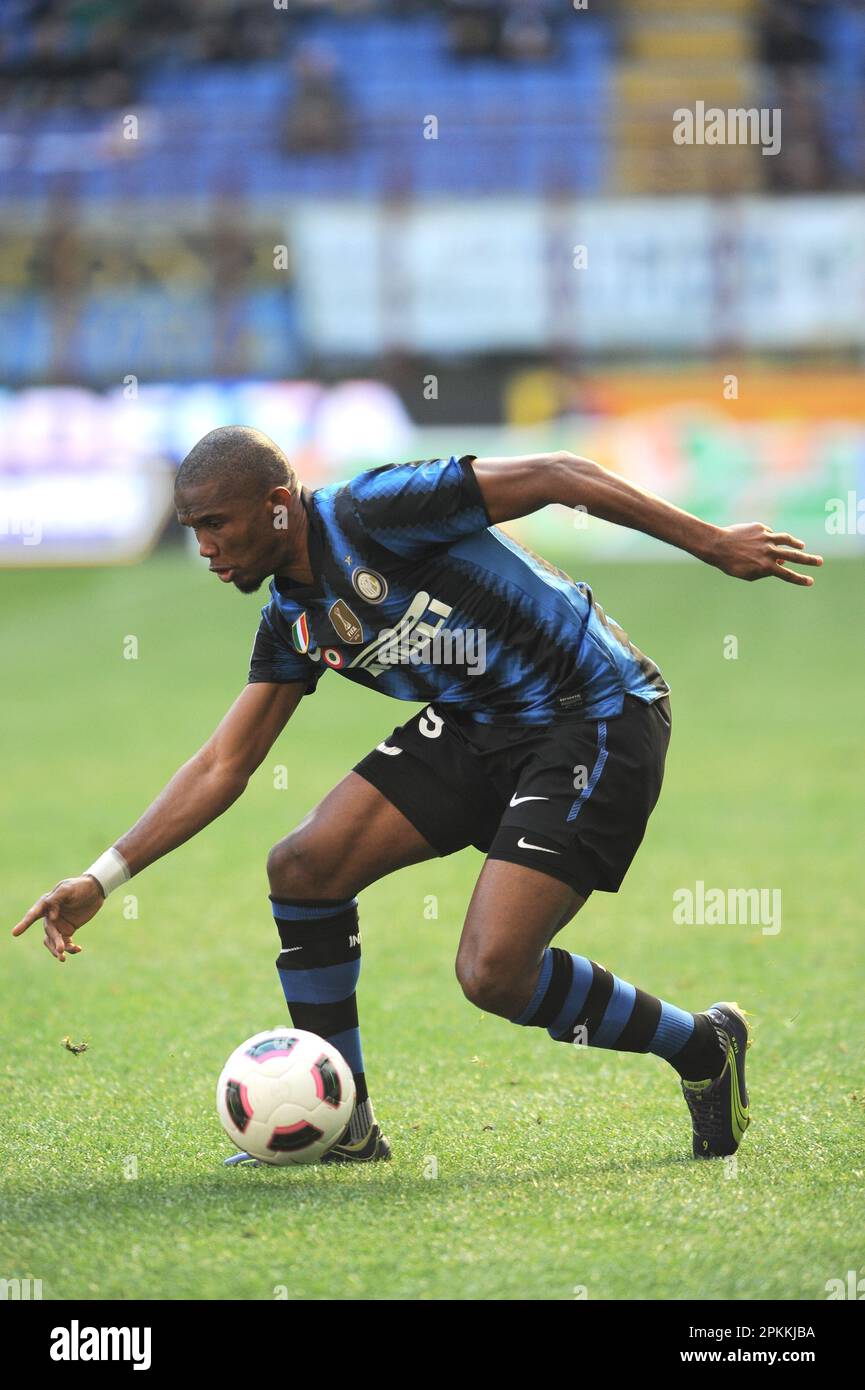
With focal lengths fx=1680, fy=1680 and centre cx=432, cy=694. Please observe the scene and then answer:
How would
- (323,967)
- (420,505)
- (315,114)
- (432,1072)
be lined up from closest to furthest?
(420,505) < (323,967) < (432,1072) < (315,114)

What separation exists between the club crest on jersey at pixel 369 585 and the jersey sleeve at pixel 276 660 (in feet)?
0.94

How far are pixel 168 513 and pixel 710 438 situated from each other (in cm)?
671

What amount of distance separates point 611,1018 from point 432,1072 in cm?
99

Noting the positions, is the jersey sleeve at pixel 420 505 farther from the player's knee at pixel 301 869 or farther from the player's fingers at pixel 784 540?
the player's knee at pixel 301 869

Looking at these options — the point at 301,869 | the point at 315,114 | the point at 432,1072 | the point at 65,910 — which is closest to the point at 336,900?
the point at 301,869

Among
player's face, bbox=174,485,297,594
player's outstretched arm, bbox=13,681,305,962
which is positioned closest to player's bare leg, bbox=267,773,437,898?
player's outstretched arm, bbox=13,681,305,962

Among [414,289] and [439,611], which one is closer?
[439,611]

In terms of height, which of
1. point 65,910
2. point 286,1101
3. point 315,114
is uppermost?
point 315,114

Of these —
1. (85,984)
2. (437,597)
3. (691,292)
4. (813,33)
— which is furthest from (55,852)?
(813,33)

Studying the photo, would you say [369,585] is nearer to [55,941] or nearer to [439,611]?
[439,611]

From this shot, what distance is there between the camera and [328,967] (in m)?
4.30

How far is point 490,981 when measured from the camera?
13.0 feet
